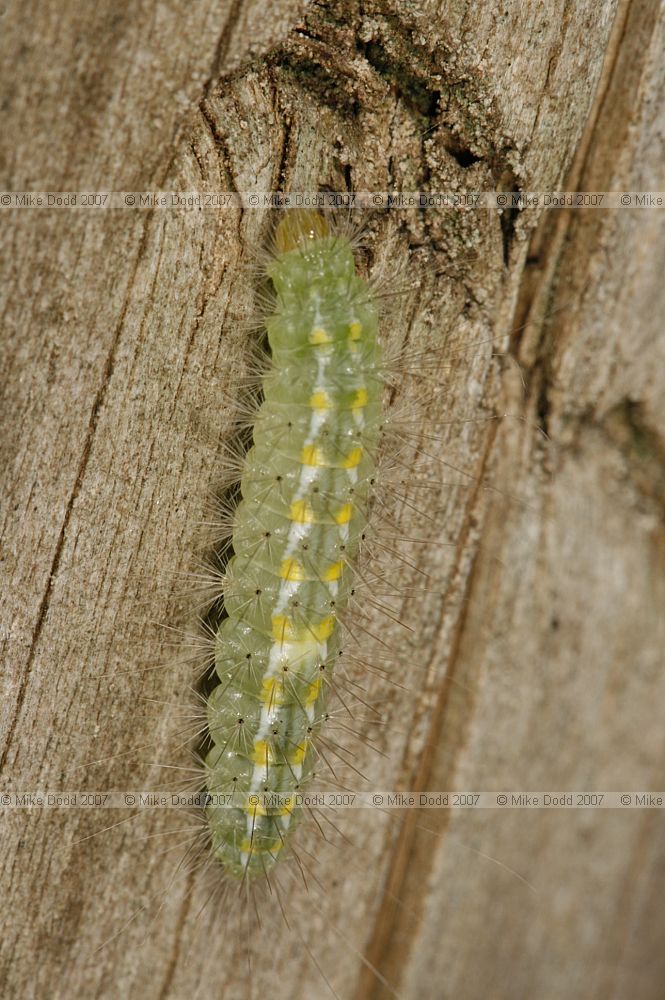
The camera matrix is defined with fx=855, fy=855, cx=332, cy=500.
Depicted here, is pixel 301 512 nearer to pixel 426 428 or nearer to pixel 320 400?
pixel 320 400

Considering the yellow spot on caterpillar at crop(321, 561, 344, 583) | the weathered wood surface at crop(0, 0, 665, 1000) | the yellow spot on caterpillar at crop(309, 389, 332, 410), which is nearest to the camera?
the weathered wood surface at crop(0, 0, 665, 1000)

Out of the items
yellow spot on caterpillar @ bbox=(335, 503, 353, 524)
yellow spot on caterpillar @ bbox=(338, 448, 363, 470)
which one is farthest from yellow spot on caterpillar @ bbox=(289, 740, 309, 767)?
yellow spot on caterpillar @ bbox=(338, 448, 363, 470)

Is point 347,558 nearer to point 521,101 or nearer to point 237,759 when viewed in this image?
point 237,759

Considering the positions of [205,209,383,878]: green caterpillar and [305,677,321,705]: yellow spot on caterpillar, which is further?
[305,677,321,705]: yellow spot on caterpillar

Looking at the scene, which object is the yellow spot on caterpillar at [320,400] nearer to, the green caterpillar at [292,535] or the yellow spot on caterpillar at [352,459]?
the green caterpillar at [292,535]

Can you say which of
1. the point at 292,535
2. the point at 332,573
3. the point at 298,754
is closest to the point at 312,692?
the point at 298,754

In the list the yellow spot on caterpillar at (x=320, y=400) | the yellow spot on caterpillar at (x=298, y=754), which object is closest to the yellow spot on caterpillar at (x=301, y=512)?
the yellow spot on caterpillar at (x=320, y=400)

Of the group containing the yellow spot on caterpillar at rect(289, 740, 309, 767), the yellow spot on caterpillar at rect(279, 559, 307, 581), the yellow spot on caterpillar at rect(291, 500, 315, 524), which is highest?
the yellow spot on caterpillar at rect(291, 500, 315, 524)

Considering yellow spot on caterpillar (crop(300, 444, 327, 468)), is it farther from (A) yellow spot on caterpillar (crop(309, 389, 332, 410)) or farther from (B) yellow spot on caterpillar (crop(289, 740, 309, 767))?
(B) yellow spot on caterpillar (crop(289, 740, 309, 767))
